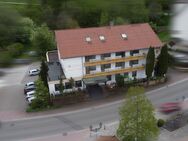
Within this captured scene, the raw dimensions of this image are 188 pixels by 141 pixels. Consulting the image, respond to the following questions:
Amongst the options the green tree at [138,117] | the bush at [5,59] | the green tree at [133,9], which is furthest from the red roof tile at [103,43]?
the green tree at [133,9]

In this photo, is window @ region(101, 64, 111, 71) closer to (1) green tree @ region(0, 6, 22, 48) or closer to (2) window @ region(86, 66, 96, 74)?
(2) window @ region(86, 66, 96, 74)

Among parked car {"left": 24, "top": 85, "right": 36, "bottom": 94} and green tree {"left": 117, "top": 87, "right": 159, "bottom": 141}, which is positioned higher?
green tree {"left": 117, "top": 87, "right": 159, "bottom": 141}

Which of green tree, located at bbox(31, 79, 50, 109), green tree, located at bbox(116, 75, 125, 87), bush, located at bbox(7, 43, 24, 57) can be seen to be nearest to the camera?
bush, located at bbox(7, 43, 24, 57)

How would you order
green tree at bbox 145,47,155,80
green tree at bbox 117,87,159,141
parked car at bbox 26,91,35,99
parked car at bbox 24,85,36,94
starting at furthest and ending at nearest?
1. parked car at bbox 24,85,36,94
2. parked car at bbox 26,91,35,99
3. green tree at bbox 145,47,155,80
4. green tree at bbox 117,87,159,141

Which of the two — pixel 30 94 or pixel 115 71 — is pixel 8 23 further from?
pixel 30 94

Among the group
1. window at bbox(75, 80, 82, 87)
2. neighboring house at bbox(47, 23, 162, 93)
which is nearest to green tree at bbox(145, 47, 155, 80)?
neighboring house at bbox(47, 23, 162, 93)

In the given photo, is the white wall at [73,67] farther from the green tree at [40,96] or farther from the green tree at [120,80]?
the green tree at [120,80]
